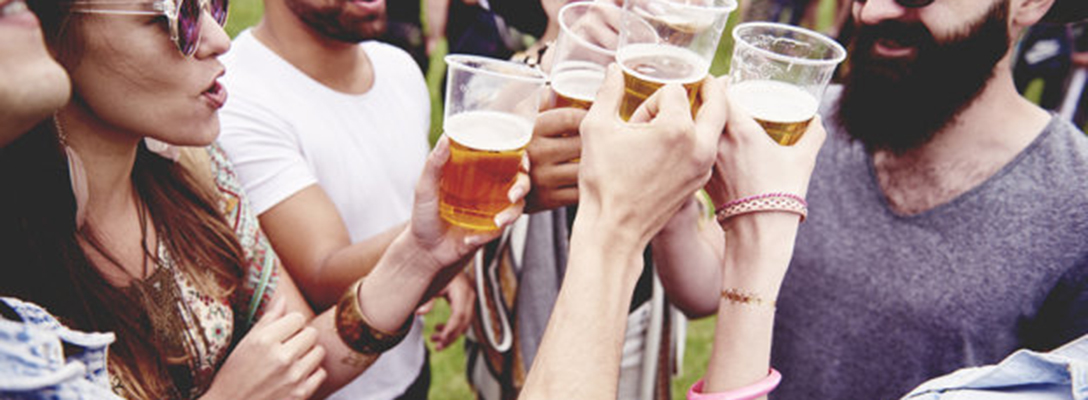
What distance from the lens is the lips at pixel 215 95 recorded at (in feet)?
5.75

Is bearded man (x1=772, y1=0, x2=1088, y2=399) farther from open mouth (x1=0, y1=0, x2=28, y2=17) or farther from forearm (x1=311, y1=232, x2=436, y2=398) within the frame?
open mouth (x1=0, y1=0, x2=28, y2=17)

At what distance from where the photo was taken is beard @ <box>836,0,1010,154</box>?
193 cm

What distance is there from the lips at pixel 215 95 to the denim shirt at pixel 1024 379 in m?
1.79

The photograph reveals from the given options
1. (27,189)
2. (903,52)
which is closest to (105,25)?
(27,189)

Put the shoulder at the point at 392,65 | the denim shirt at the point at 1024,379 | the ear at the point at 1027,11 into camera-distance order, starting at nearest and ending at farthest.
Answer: the denim shirt at the point at 1024,379 < the ear at the point at 1027,11 < the shoulder at the point at 392,65

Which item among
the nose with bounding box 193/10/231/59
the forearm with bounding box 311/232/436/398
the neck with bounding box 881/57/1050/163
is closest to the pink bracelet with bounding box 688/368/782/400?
the forearm with bounding box 311/232/436/398

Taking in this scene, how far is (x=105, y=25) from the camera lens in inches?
57.8

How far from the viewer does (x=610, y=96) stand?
1.39 meters

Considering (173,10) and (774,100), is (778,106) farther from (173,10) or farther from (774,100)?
(173,10)

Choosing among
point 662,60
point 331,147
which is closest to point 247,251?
point 331,147

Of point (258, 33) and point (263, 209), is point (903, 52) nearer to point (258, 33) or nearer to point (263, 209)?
point (263, 209)

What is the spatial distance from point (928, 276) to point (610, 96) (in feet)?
3.90

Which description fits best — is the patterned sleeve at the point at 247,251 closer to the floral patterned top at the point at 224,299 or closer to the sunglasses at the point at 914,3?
the floral patterned top at the point at 224,299

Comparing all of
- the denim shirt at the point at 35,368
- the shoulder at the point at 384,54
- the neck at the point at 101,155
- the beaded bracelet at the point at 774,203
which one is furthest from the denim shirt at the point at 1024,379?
the shoulder at the point at 384,54
